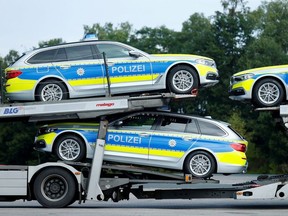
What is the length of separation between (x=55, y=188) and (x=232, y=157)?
3.65 meters

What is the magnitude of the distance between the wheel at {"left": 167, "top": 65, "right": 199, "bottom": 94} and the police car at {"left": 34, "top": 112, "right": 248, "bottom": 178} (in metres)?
0.55

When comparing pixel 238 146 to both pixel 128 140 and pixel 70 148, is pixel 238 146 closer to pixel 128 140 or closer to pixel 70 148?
pixel 128 140

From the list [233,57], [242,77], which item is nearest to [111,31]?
[233,57]

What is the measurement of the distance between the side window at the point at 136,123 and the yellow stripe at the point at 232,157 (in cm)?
152

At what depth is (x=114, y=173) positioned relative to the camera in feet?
59.7

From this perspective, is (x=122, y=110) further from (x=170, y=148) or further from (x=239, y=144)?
(x=239, y=144)

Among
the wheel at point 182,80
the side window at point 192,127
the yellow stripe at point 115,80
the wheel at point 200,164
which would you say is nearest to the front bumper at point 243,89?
the wheel at point 182,80

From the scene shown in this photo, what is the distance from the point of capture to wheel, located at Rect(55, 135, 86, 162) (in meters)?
17.9

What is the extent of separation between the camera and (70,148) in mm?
17938

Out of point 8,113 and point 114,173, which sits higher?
point 8,113

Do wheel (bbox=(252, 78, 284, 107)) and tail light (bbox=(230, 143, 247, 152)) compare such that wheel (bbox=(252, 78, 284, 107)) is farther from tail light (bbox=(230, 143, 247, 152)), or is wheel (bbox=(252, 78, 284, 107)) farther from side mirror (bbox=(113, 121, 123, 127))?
side mirror (bbox=(113, 121, 123, 127))

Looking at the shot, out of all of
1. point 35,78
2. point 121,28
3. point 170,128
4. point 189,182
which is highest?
point 121,28

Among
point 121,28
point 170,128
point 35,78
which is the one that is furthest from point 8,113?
point 121,28

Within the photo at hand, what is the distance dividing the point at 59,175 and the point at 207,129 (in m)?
3.15
